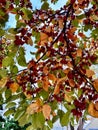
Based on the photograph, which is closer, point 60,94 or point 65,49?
point 60,94

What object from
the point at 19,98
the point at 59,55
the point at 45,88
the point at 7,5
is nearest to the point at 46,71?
the point at 45,88

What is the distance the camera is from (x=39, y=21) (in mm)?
3416


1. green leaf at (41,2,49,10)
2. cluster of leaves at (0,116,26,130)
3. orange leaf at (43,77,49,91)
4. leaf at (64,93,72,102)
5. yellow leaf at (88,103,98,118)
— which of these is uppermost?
cluster of leaves at (0,116,26,130)

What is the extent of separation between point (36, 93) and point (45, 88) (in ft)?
0.87

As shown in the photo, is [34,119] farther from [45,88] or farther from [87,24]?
[87,24]

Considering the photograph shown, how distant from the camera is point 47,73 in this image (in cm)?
304

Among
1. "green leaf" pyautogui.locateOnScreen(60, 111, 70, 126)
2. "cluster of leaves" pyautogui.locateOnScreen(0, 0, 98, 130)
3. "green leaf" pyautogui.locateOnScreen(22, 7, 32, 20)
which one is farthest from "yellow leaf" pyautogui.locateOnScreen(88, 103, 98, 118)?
"green leaf" pyautogui.locateOnScreen(22, 7, 32, 20)

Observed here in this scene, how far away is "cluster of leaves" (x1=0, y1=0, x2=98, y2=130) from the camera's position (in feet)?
9.64

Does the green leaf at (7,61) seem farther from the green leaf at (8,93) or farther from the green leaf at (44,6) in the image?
the green leaf at (44,6)

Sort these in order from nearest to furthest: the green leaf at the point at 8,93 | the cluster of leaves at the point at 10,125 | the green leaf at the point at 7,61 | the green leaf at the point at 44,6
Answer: the green leaf at the point at 7,61, the green leaf at the point at 8,93, the green leaf at the point at 44,6, the cluster of leaves at the point at 10,125

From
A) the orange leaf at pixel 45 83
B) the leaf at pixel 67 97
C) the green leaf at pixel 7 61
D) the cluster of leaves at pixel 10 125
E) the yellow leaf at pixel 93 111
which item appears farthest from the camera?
the cluster of leaves at pixel 10 125

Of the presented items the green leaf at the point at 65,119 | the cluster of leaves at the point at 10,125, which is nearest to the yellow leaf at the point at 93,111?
the green leaf at the point at 65,119

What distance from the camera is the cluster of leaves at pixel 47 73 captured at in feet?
9.64

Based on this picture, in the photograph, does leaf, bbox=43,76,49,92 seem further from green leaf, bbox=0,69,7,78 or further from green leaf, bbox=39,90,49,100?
green leaf, bbox=0,69,7,78
